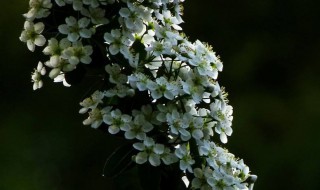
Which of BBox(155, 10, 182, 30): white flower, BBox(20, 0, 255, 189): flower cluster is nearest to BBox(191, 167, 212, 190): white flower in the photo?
BBox(20, 0, 255, 189): flower cluster

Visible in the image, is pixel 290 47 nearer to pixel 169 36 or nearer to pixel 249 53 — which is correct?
pixel 249 53

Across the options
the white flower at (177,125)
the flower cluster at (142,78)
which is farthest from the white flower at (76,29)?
the white flower at (177,125)

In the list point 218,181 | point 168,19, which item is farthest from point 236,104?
point 218,181

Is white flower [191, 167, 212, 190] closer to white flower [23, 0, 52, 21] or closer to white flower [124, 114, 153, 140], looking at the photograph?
white flower [124, 114, 153, 140]

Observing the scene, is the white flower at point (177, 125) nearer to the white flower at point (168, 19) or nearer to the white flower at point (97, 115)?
the white flower at point (97, 115)

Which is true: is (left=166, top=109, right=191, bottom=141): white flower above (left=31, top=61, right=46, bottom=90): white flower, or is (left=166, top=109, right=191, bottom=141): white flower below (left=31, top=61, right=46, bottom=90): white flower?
above

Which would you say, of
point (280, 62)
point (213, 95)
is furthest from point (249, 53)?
point (213, 95)

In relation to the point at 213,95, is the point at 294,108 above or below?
below
